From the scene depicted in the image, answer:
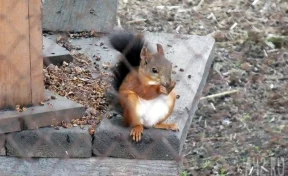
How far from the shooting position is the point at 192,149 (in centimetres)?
339

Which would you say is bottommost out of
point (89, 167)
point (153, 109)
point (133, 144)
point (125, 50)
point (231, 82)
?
point (231, 82)

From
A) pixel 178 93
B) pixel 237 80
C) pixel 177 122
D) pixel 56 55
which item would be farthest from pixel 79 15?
pixel 177 122

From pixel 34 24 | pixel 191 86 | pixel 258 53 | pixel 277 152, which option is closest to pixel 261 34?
pixel 258 53

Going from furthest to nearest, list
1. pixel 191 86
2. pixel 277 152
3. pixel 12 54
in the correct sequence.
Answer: pixel 277 152, pixel 191 86, pixel 12 54

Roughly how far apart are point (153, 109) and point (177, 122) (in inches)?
5.5

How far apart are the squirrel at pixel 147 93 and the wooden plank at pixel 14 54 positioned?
1.02ft

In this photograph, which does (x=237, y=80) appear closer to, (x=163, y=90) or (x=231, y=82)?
(x=231, y=82)

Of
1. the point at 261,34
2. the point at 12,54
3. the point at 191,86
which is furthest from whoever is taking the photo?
the point at 261,34

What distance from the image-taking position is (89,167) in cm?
255

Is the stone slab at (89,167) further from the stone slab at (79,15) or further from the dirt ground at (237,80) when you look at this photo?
the stone slab at (79,15)

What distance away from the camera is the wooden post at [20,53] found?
7.84ft

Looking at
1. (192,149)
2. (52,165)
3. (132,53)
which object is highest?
(132,53)

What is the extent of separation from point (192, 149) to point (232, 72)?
0.73 m

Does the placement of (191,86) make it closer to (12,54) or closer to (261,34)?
(12,54)
